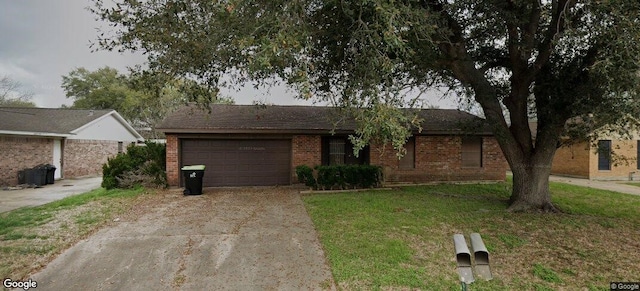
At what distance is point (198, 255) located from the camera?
4.93m

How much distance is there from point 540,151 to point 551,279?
4.63 metres

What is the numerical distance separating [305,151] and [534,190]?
734cm

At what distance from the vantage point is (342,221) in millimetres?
6762

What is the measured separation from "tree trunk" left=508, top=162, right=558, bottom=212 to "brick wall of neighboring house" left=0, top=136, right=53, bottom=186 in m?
17.8

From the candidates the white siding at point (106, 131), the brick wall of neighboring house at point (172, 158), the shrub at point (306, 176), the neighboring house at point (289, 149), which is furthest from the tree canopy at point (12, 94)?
the shrub at point (306, 176)

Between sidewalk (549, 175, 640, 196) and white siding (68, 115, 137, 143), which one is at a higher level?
white siding (68, 115, 137, 143)

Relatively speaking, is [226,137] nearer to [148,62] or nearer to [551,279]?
[148,62]

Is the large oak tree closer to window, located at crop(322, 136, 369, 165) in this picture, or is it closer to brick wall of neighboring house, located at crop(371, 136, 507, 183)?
brick wall of neighboring house, located at crop(371, 136, 507, 183)

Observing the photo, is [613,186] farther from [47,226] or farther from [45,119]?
[45,119]

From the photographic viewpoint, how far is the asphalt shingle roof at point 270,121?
11477 mm

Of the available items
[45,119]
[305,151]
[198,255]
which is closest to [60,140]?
[45,119]

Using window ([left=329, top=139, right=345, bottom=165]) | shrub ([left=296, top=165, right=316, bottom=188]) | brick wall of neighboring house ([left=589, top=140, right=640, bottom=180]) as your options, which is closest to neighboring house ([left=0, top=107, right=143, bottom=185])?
shrub ([left=296, top=165, right=316, bottom=188])

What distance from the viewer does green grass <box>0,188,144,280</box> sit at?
15.4 ft

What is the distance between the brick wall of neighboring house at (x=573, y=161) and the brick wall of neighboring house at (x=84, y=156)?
79.9 feet
